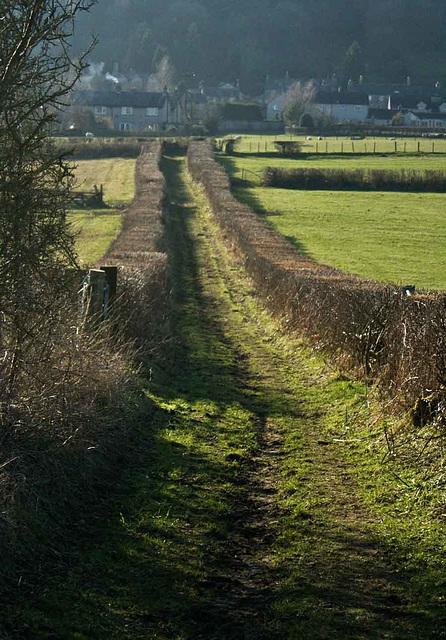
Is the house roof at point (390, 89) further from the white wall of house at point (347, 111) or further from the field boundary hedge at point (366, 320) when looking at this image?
the field boundary hedge at point (366, 320)

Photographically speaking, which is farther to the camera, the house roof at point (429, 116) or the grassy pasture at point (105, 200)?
the house roof at point (429, 116)

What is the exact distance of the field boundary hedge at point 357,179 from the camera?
53656 millimetres

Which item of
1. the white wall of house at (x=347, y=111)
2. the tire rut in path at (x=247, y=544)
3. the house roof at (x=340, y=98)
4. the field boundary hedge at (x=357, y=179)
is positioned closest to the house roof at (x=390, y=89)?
the house roof at (x=340, y=98)

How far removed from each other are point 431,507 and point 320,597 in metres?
1.76

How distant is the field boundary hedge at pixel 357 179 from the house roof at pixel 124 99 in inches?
2843

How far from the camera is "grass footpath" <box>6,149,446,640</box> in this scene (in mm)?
5488

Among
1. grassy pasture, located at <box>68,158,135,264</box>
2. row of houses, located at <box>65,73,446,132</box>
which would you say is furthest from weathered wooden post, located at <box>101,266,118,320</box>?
row of houses, located at <box>65,73,446,132</box>

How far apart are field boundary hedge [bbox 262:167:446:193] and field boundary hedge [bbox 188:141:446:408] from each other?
3240 cm

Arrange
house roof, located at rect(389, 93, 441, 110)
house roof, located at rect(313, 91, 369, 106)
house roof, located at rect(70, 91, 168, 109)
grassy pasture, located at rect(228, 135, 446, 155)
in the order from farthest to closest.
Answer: house roof, located at rect(389, 93, 441, 110) < house roof, located at rect(313, 91, 369, 106) < house roof, located at rect(70, 91, 168, 109) < grassy pasture, located at rect(228, 135, 446, 155)

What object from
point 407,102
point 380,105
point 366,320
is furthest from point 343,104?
point 366,320

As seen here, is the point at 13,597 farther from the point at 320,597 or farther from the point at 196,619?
the point at 320,597

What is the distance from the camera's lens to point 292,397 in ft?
38.9

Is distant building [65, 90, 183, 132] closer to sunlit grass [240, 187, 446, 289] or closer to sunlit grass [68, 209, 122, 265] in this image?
sunlit grass [240, 187, 446, 289]

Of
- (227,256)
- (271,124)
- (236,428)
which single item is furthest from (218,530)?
(271,124)
